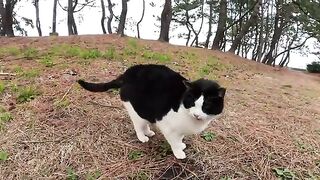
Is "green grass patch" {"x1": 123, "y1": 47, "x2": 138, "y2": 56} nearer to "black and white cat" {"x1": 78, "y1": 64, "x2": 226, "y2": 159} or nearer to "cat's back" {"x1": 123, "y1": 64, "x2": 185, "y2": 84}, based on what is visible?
"black and white cat" {"x1": 78, "y1": 64, "x2": 226, "y2": 159}

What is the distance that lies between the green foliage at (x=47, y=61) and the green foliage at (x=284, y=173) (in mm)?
3500

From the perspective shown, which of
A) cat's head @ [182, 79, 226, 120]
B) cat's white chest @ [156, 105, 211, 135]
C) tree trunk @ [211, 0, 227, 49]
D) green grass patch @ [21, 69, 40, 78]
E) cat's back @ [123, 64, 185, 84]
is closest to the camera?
cat's head @ [182, 79, 226, 120]

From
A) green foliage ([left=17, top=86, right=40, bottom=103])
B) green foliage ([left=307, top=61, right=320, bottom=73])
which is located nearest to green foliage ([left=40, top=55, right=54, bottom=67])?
green foliage ([left=17, top=86, right=40, bottom=103])

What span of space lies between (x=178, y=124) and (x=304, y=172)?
4.08 feet

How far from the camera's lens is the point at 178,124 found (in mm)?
2676

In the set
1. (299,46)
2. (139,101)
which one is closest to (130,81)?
(139,101)

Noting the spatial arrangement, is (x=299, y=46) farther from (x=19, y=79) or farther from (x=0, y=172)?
(x=0, y=172)

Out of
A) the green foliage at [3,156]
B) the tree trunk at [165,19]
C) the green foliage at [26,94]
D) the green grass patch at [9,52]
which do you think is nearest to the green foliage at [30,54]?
the green grass patch at [9,52]

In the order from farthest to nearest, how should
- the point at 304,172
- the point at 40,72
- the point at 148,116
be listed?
the point at 40,72, the point at 304,172, the point at 148,116

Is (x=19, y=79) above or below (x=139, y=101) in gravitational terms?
below

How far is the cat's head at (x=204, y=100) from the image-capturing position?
2.49m

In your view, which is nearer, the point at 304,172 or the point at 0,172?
the point at 0,172

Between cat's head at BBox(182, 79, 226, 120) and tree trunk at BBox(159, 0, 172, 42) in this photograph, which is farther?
tree trunk at BBox(159, 0, 172, 42)

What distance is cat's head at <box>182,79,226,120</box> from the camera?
249 centimetres
